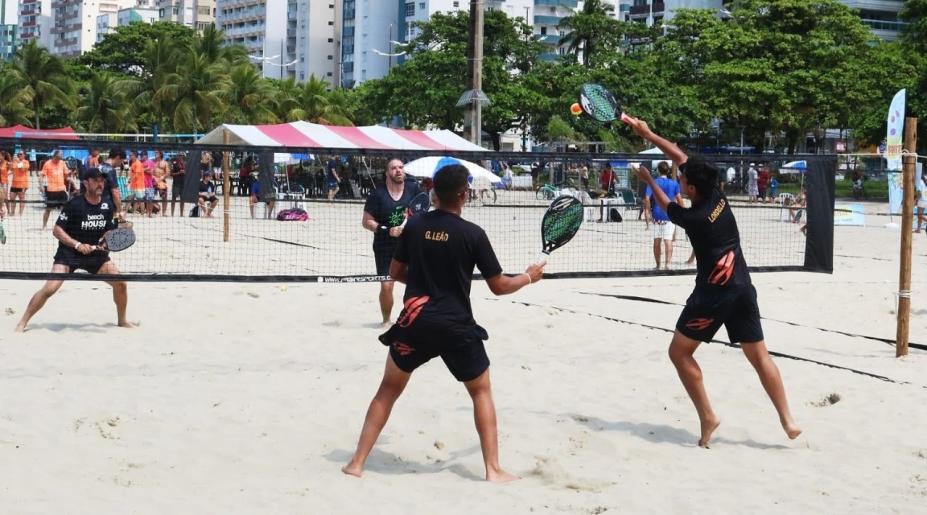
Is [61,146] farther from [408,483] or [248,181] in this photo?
[248,181]

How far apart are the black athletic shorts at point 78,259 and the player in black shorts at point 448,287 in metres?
4.75

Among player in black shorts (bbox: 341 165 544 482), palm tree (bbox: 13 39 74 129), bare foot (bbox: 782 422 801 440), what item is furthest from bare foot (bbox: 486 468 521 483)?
palm tree (bbox: 13 39 74 129)

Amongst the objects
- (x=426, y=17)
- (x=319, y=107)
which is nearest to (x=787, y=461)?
(x=319, y=107)

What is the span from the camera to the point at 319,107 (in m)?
72.9

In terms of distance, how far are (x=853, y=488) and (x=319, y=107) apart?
68324 millimetres

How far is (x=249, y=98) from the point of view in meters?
67.4

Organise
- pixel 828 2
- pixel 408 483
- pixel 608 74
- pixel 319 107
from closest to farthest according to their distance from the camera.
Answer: pixel 408 483 → pixel 828 2 → pixel 608 74 → pixel 319 107

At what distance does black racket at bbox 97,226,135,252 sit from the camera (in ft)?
32.4

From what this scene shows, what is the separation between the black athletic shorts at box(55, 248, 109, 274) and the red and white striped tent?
2531 cm

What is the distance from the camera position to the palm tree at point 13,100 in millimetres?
71062

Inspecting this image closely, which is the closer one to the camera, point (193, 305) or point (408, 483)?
point (408, 483)

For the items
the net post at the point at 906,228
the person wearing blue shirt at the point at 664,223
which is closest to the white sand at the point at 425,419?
the net post at the point at 906,228

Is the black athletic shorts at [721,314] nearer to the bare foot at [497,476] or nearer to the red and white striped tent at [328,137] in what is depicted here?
the bare foot at [497,476]

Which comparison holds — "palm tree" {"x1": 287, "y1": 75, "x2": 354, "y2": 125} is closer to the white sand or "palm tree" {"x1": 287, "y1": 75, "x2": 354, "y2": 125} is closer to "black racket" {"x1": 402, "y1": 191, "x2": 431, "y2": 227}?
the white sand
